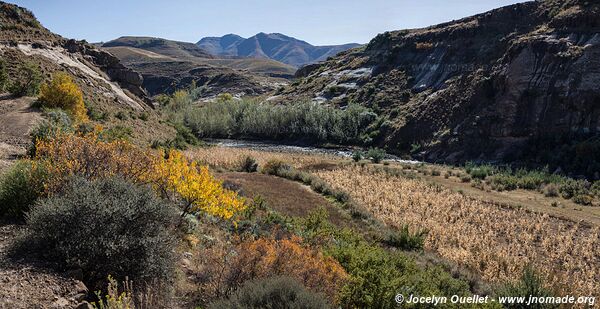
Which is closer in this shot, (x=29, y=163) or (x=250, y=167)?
(x=29, y=163)

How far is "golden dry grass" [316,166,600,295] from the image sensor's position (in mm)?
14459

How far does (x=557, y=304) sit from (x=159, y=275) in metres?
9.02

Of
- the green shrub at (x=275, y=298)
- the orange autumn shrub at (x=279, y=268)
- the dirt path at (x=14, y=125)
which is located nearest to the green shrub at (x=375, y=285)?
the orange autumn shrub at (x=279, y=268)

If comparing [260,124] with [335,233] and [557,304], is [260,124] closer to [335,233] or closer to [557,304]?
[335,233]

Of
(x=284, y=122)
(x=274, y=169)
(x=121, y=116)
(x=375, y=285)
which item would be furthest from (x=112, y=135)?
(x=284, y=122)

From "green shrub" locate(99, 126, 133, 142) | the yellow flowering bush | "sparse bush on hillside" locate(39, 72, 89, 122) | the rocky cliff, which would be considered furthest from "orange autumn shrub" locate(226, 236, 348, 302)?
the rocky cliff

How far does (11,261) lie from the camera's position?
5.92m

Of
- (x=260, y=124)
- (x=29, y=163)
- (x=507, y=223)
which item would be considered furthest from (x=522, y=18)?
(x=29, y=163)

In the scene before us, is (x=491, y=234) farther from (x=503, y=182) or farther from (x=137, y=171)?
(x=137, y=171)

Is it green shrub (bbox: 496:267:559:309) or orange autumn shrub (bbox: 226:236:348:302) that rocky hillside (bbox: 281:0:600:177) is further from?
orange autumn shrub (bbox: 226:236:348:302)

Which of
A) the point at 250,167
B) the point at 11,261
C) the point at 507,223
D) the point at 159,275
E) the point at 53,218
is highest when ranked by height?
the point at 53,218

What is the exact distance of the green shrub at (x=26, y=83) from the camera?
22859 mm

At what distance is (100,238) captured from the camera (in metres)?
6.11

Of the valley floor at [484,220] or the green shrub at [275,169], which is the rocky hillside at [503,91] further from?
the green shrub at [275,169]
